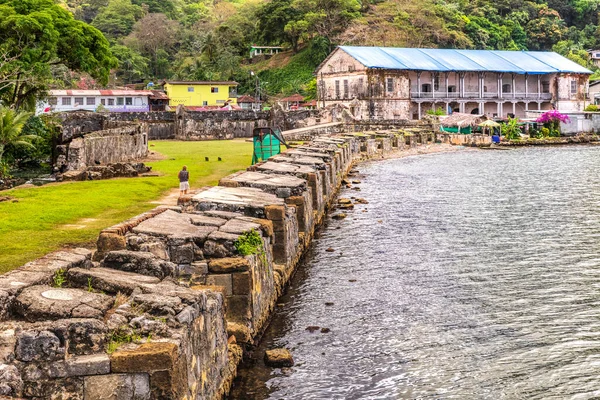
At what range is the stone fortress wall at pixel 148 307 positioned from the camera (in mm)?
7848

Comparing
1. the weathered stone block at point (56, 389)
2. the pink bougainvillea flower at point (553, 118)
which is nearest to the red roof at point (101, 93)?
the pink bougainvillea flower at point (553, 118)

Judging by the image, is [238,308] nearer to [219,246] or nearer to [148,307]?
[219,246]

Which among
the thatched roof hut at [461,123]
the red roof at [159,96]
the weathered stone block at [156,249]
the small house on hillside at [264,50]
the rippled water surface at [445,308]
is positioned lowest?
the rippled water surface at [445,308]

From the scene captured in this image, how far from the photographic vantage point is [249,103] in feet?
329

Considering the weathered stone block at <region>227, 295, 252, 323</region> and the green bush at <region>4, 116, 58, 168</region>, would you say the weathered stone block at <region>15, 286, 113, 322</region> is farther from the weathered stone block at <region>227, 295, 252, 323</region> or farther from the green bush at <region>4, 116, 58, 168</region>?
the green bush at <region>4, 116, 58, 168</region>

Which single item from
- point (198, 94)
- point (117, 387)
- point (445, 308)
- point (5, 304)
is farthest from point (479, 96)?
point (117, 387)

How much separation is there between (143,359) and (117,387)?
37 cm

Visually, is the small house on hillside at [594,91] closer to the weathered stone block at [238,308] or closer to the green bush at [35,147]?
the green bush at [35,147]

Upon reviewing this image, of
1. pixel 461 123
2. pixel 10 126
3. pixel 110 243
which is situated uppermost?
pixel 10 126

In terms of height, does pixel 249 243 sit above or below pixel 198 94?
below

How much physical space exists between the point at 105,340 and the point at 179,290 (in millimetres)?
1787

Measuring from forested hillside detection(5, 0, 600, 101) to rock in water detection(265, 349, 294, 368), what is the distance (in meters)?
79.9

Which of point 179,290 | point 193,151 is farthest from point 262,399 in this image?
point 193,151

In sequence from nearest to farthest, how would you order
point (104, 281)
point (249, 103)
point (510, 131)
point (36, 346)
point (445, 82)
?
point (36, 346) < point (104, 281) < point (510, 131) < point (445, 82) < point (249, 103)
